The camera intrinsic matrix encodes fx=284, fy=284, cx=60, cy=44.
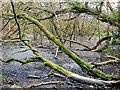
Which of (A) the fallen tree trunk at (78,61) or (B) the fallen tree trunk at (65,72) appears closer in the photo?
(B) the fallen tree trunk at (65,72)

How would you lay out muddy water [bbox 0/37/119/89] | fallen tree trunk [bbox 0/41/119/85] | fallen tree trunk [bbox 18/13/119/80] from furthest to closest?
1. muddy water [bbox 0/37/119/89]
2. fallen tree trunk [bbox 18/13/119/80]
3. fallen tree trunk [bbox 0/41/119/85]

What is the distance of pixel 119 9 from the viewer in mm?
2123

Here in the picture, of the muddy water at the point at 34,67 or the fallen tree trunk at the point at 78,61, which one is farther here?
the muddy water at the point at 34,67

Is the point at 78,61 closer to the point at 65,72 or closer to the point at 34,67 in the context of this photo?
the point at 65,72

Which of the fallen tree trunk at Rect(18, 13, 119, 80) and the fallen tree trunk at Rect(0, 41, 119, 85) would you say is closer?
the fallen tree trunk at Rect(0, 41, 119, 85)

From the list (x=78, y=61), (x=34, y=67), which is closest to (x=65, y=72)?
(x=78, y=61)

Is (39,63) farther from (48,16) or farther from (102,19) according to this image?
(102,19)

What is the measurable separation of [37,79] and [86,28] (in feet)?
1.97

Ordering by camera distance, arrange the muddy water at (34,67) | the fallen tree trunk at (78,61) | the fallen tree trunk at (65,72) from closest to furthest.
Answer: the fallen tree trunk at (65,72), the fallen tree trunk at (78,61), the muddy water at (34,67)

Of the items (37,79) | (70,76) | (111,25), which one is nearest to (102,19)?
(111,25)

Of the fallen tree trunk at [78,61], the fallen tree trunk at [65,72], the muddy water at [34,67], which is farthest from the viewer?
the muddy water at [34,67]

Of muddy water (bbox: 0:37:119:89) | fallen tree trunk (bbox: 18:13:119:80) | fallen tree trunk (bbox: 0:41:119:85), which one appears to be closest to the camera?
fallen tree trunk (bbox: 0:41:119:85)

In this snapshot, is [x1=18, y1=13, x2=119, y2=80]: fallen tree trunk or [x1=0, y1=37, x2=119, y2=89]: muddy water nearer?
[x1=18, y1=13, x2=119, y2=80]: fallen tree trunk

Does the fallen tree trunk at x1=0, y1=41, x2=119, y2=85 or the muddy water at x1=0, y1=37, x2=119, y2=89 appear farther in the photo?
Answer: the muddy water at x1=0, y1=37, x2=119, y2=89
